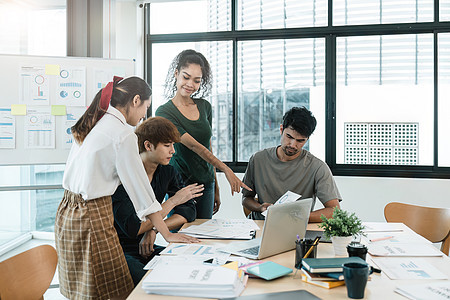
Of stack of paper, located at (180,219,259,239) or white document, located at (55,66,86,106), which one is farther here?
white document, located at (55,66,86,106)

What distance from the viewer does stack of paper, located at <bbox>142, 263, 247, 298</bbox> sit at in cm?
125

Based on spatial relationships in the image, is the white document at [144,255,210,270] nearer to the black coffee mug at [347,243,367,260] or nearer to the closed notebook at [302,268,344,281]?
the closed notebook at [302,268,344,281]

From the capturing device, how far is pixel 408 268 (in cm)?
152

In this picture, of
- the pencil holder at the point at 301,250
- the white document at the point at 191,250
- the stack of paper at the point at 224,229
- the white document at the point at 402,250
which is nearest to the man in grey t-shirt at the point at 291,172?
the stack of paper at the point at 224,229

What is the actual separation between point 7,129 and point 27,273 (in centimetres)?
180

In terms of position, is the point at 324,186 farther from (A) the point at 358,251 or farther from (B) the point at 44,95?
(B) the point at 44,95

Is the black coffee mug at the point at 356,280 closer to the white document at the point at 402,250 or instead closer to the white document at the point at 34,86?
the white document at the point at 402,250

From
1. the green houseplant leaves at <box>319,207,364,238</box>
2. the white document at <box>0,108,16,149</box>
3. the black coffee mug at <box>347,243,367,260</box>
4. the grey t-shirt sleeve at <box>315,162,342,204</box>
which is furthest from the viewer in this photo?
the white document at <box>0,108,16,149</box>

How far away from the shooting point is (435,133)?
3.85 meters

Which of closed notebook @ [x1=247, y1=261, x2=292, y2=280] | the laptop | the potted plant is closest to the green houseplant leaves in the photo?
the potted plant

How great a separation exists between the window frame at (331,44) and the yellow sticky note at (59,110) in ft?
4.73

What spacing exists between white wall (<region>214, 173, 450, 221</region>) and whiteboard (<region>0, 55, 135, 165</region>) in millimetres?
2386

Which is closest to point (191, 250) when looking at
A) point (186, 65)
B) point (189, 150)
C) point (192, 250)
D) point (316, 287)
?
point (192, 250)

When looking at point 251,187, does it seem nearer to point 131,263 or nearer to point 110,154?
point 131,263
